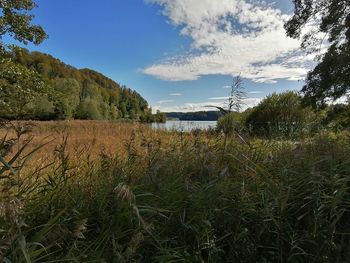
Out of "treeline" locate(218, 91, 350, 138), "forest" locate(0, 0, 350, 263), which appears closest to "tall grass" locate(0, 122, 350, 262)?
"forest" locate(0, 0, 350, 263)

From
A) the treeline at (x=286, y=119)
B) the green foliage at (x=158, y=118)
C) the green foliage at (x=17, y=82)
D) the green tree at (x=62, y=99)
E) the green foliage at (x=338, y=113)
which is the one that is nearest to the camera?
the treeline at (x=286, y=119)

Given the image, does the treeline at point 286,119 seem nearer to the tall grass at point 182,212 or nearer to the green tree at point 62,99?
the tall grass at point 182,212

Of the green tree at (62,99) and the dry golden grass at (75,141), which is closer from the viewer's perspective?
the dry golden grass at (75,141)

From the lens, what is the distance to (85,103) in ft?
288

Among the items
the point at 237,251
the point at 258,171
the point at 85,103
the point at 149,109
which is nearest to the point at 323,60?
the point at 149,109

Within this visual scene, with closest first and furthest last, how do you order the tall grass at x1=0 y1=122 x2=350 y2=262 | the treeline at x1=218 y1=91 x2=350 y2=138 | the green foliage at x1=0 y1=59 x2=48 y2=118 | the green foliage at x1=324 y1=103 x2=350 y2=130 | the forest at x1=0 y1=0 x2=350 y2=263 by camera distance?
the forest at x1=0 y1=0 x2=350 y2=263 → the tall grass at x1=0 y1=122 x2=350 y2=262 → the treeline at x1=218 y1=91 x2=350 y2=138 → the green foliage at x1=0 y1=59 x2=48 y2=118 → the green foliage at x1=324 y1=103 x2=350 y2=130

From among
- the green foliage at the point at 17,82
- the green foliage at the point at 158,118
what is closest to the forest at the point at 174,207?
the green foliage at the point at 17,82

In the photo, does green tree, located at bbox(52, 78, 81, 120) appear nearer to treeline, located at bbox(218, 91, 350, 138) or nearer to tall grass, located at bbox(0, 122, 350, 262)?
treeline, located at bbox(218, 91, 350, 138)

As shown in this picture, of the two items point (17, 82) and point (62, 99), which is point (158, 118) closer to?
point (62, 99)

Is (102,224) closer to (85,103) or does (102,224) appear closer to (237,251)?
(237,251)

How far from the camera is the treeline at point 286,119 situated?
5961mm

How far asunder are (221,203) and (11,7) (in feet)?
40.0

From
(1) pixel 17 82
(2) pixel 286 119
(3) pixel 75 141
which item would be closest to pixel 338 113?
(2) pixel 286 119

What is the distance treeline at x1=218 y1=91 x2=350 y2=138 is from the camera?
19.6ft
